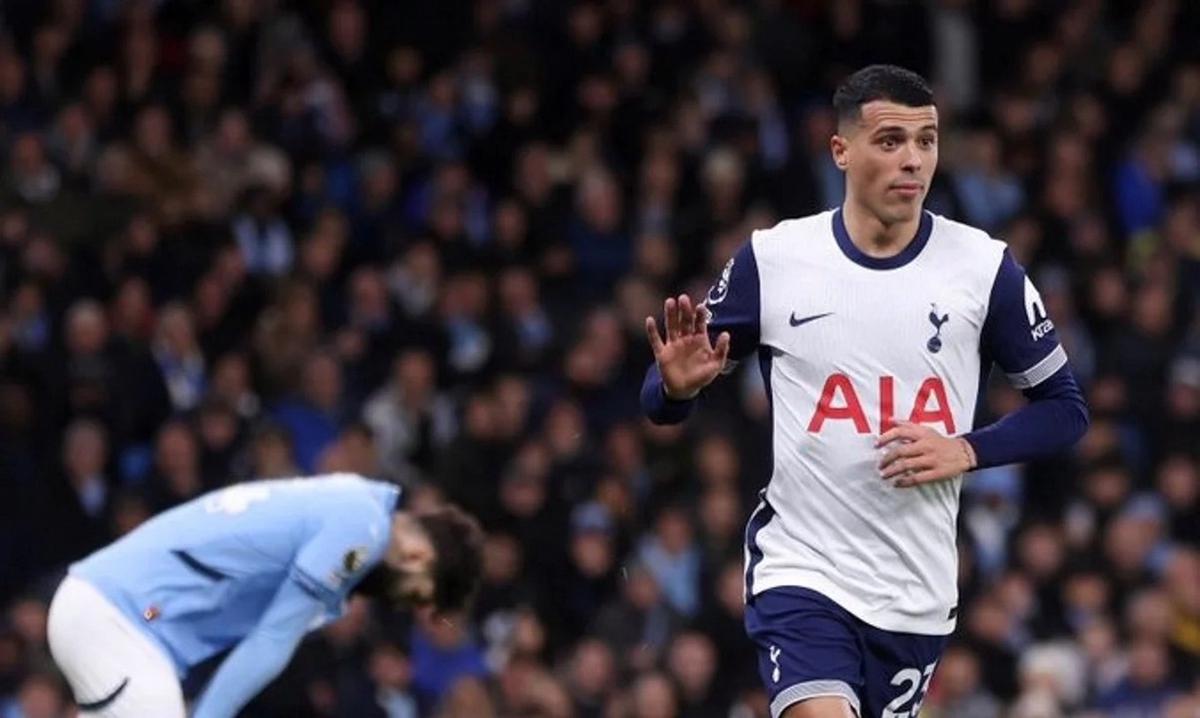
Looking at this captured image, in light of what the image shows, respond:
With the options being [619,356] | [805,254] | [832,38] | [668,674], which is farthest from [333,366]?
[805,254]

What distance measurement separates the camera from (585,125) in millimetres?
17750

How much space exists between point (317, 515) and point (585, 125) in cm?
884

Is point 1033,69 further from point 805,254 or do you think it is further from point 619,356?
point 805,254

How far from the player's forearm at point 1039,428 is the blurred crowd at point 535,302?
4.94 metres

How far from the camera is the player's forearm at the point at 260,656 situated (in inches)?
338

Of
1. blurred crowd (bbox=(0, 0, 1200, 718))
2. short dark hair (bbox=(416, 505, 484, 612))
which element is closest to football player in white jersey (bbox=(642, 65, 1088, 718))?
short dark hair (bbox=(416, 505, 484, 612))

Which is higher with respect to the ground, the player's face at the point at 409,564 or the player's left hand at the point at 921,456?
the player's left hand at the point at 921,456

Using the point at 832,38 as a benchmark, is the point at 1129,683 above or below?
below

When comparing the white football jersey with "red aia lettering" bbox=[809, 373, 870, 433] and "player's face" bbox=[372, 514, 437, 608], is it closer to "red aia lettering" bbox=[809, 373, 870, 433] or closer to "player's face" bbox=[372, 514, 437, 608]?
"red aia lettering" bbox=[809, 373, 870, 433]

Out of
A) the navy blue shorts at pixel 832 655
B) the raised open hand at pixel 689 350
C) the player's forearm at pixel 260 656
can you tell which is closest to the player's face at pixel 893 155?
the raised open hand at pixel 689 350

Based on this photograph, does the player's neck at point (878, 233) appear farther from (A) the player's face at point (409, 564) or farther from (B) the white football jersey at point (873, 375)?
(A) the player's face at point (409, 564)

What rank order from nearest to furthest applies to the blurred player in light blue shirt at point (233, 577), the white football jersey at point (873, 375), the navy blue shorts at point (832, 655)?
the navy blue shorts at point (832, 655) → the white football jersey at point (873, 375) → the blurred player in light blue shirt at point (233, 577)

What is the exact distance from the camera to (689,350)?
25.3 feet

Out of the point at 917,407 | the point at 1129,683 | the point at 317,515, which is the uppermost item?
the point at 917,407
